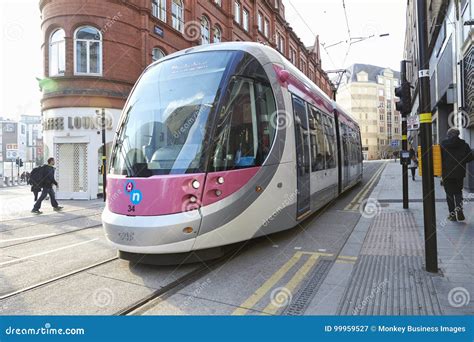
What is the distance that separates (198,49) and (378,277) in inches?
173

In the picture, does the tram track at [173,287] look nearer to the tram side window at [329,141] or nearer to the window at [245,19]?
the tram side window at [329,141]

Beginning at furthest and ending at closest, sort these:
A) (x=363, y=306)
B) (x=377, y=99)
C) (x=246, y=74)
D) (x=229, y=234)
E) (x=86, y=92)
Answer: (x=377, y=99) < (x=86, y=92) < (x=246, y=74) < (x=229, y=234) < (x=363, y=306)

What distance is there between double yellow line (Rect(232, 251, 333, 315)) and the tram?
2.51 ft

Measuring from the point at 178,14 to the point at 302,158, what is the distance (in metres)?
19.0

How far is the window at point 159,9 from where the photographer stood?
19719 mm

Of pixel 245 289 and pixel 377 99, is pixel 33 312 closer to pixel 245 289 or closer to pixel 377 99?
pixel 245 289

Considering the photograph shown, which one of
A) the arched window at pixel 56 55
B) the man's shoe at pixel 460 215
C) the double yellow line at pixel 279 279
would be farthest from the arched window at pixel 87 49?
the man's shoe at pixel 460 215

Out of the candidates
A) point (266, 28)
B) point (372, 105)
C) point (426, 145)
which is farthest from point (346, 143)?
point (372, 105)

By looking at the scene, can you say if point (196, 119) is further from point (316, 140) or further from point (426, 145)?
point (316, 140)

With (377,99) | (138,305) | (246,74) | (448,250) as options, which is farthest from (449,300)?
(377,99)

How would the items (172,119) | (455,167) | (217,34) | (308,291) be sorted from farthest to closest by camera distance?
(217,34)
(455,167)
(172,119)
(308,291)

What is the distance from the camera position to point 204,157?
15.4 feet

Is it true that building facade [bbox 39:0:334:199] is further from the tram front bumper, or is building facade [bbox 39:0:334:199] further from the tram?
the tram front bumper

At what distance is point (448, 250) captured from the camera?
5.34 metres
